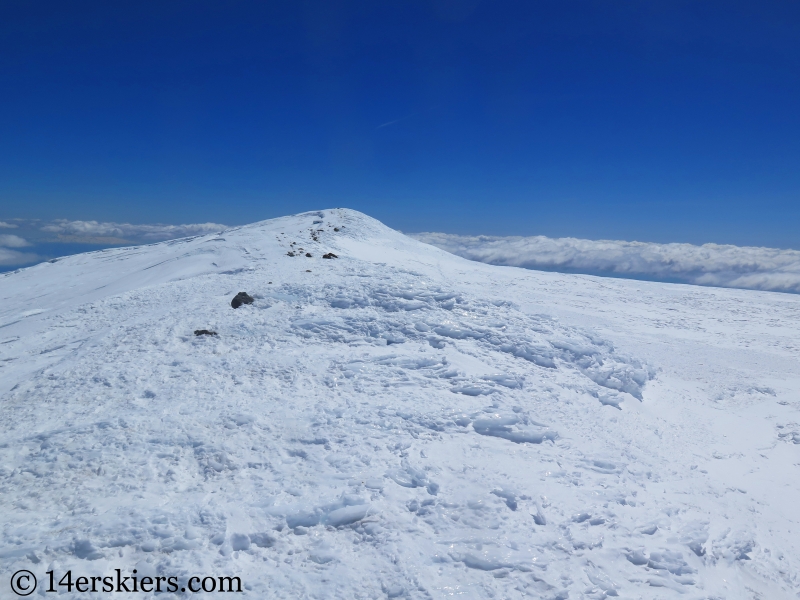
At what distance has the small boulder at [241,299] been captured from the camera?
527 inches

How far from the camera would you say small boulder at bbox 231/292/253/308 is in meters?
13.4

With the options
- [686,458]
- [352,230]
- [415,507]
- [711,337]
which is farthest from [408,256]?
[415,507]

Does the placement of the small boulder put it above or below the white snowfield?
above

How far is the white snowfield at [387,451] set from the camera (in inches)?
213

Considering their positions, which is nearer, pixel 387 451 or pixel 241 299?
pixel 387 451

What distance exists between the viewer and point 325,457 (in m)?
7.14

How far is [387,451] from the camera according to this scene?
7.37 metres

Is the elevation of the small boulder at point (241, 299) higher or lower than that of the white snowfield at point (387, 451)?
higher

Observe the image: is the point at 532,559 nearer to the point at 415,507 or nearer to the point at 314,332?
the point at 415,507

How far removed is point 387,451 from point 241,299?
804cm

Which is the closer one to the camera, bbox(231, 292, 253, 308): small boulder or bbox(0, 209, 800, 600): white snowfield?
bbox(0, 209, 800, 600): white snowfield

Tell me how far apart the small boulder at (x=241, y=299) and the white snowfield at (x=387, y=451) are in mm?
292

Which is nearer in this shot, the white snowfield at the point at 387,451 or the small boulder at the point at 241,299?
the white snowfield at the point at 387,451

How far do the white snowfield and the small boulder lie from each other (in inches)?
11.5
